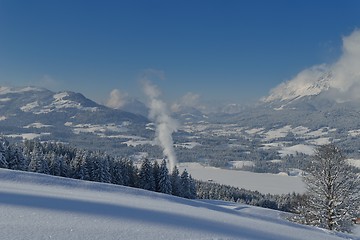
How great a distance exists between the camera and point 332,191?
27562mm

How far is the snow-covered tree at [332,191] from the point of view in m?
27.1

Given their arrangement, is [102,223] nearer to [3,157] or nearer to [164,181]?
[3,157]

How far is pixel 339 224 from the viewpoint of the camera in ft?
88.9

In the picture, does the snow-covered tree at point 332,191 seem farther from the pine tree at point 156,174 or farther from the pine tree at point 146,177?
the pine tree at point 156,174

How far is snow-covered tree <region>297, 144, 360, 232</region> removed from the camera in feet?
88.8

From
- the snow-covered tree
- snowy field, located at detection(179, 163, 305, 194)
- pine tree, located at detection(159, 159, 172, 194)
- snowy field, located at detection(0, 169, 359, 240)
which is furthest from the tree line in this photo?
snowy field, located at detection(179, 163, 305, 194)

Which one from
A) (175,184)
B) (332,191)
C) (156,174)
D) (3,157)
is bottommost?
(3,157)

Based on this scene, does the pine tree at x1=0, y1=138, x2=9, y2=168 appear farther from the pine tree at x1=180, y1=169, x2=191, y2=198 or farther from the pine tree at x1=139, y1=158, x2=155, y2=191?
the pine tree at x1=180, y1=169, x2=191, y2=198

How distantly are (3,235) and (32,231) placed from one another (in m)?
0.86

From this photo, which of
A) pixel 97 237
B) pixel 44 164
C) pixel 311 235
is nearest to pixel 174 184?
pixel 44 164

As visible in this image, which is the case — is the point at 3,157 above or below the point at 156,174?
below

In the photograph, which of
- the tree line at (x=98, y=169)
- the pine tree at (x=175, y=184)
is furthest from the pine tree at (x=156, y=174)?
the pine tree at (x=175, y=184)

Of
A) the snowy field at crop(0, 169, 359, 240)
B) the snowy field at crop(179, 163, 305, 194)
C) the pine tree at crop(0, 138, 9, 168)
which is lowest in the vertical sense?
the snowy field at crop(0, 169, 359, 240)

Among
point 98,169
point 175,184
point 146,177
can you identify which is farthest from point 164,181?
point 98,169
